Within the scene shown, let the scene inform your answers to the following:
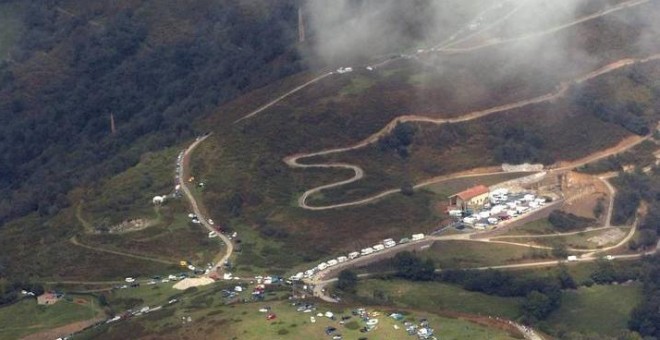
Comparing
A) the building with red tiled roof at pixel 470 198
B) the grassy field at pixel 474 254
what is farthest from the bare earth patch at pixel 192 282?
the building with red tiled roof at pixel 470 198

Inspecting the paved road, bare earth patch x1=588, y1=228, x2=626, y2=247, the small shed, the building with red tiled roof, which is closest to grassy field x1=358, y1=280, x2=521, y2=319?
the paved road

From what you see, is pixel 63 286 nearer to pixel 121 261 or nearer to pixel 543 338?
pixel 121 261

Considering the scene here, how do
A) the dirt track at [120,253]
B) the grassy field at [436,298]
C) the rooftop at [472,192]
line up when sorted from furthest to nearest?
the rooftop at [472,192] < the dirt track at [120,253] < the grassy field at [436,298]

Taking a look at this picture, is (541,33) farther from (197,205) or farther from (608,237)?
(197,205)

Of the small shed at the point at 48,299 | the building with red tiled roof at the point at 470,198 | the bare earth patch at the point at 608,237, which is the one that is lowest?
the bare earth patch at the point at 608,237

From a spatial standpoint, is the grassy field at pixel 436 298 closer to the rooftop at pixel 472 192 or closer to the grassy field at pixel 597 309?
the grassy field at pixel 597 309

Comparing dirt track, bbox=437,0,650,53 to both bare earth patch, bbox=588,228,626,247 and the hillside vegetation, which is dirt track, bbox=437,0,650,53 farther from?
bare earth patch, bbox=588,228,626,247
